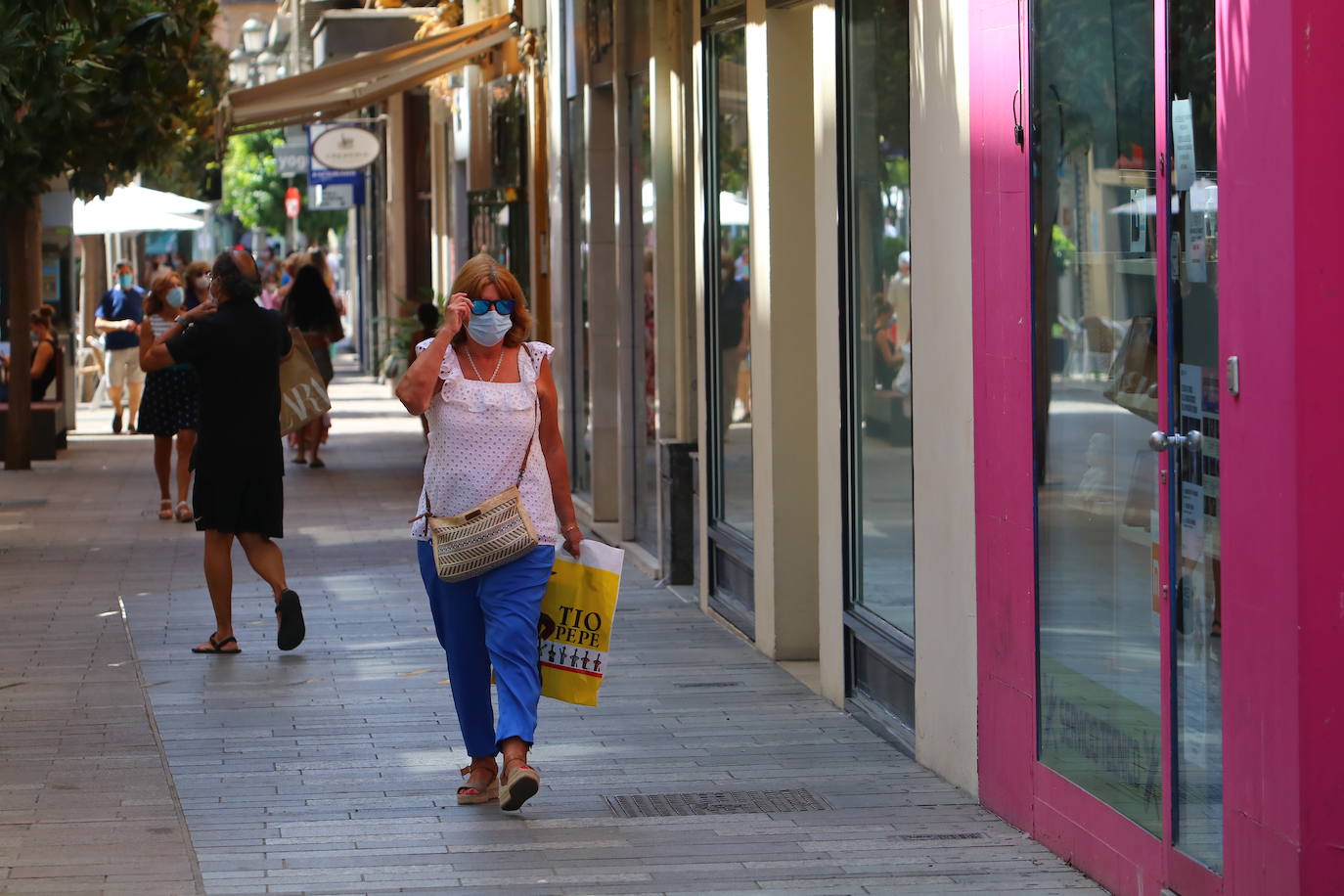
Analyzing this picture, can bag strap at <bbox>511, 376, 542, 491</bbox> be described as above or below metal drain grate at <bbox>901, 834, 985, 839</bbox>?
above

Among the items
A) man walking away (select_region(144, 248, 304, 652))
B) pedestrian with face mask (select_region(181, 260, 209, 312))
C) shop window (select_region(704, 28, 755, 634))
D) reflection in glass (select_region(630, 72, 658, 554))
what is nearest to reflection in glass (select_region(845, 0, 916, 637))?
shop window (select_region(704, 28, 755, 634))

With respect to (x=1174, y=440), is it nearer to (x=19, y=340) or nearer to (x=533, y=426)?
(x=533, y=426)

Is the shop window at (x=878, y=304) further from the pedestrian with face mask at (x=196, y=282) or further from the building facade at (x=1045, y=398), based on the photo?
the pedestrian with face mask at (x=196, y=282)

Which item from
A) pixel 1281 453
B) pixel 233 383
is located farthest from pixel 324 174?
pixel 1281 453

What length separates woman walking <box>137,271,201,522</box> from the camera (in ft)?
46.7

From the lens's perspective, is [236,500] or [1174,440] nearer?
[1174,440]

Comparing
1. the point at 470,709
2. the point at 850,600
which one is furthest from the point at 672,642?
the point at 470,709

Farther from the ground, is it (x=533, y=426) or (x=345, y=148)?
(x=345, y=148)

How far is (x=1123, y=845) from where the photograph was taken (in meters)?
5.38

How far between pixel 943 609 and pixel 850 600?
50.9 inches

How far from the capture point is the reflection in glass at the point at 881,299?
7.60m

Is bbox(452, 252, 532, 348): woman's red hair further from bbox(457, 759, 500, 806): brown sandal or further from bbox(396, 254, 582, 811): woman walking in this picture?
bbox(457, 759, 500, 806): brown sandal

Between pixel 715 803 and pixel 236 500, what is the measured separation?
363cm

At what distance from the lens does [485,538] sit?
21.0ft
